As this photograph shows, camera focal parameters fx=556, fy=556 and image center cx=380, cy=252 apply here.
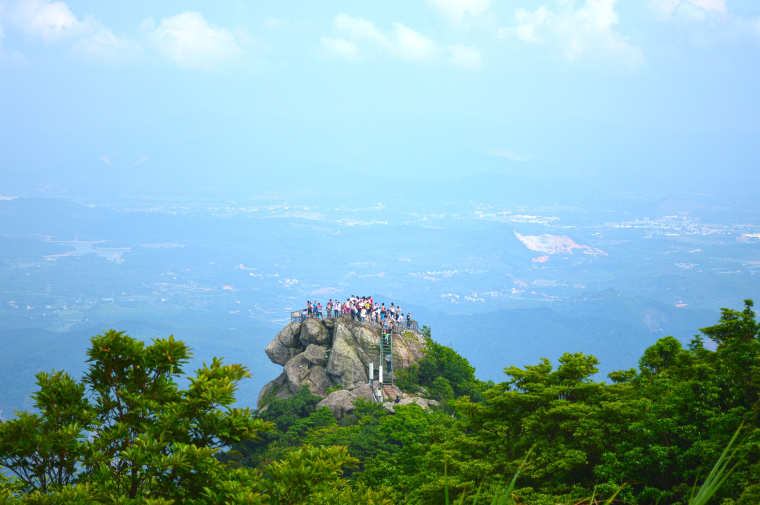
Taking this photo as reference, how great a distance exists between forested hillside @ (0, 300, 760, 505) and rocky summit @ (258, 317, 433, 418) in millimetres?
14285

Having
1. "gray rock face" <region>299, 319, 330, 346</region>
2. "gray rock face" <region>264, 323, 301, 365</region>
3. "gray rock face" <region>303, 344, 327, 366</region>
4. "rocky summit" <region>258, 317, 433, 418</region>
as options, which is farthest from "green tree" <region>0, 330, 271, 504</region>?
"gray rock face" <region>264, 323, 301, 365</region>

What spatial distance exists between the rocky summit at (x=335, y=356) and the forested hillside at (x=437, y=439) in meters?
14.3

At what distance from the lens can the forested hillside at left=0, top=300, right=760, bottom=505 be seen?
27.8ft

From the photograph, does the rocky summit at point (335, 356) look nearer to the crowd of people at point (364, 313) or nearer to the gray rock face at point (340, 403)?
the gray rock face at point (340, 403)

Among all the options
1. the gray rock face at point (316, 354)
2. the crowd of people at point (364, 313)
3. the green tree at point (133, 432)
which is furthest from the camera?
the crowd of people at point (364, 313)

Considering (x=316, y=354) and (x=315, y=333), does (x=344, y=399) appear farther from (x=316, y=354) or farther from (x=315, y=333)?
(x=315, y=333)

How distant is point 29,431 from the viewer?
27.6 ft

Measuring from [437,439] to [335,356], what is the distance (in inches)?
723

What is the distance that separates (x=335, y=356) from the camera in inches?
1528

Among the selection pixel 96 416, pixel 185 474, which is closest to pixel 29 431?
pixel 96 416

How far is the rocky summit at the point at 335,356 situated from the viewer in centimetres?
3784

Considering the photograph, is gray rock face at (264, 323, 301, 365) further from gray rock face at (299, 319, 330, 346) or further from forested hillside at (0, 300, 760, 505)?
forested hillside at (0, 300, 760, 505)

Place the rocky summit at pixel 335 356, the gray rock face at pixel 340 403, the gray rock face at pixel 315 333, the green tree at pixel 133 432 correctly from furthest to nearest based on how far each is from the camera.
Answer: the gray rock face at pixel 315 333
the rocky summit at pixel 335 356
the gray rock face at pixel 340 403
the green tree at pixel 133 432

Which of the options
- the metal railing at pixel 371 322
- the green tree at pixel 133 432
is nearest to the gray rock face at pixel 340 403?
the metal railing at pixel 371 322
